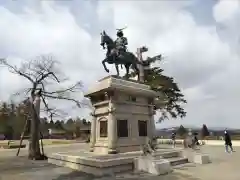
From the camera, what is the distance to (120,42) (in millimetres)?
16359

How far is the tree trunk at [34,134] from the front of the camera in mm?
17828

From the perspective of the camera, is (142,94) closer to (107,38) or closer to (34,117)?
(107,38)

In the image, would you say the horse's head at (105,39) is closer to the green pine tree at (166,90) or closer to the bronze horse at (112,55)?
the bronze horse at (112,55)

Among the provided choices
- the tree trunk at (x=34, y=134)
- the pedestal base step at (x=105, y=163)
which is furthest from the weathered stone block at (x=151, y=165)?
the tree trunk at (x=34, y=134)

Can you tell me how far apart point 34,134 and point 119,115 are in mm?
7226

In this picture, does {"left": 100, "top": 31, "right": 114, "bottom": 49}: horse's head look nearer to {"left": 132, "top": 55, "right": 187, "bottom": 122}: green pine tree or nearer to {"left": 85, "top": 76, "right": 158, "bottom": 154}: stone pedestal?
{"left": 85, "top": 76, "right": 158, "bottom": 154}: stone pedestal

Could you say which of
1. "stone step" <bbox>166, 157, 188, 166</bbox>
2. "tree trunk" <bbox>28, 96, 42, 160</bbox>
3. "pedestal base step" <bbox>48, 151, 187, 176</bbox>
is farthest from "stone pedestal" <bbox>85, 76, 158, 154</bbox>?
"tree trunk" <bbox>28, 96, 42, 160</bbox>

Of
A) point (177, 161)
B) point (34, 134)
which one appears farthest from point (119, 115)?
point (34, 134)

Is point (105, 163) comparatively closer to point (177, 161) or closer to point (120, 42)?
point (177, 161)

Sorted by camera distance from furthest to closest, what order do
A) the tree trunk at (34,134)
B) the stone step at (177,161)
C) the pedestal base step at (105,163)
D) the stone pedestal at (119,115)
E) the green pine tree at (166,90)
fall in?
the green pine tree at (166,90), the tree trunk at (34,134), the stone pedestal at (119,115), the stone step at (177,161), the pedestal base step at (105,163)

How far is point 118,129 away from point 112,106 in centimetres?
132

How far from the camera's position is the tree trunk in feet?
58.5

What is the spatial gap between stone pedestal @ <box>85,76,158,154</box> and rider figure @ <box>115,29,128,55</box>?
1.89 metres

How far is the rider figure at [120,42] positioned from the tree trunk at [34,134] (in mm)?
7113
